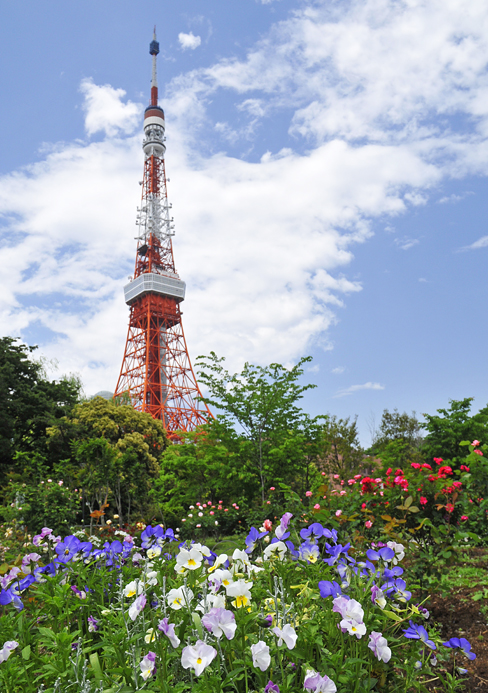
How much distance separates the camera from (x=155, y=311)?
38812 millimetres

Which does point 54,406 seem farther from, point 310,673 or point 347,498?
point 310,673

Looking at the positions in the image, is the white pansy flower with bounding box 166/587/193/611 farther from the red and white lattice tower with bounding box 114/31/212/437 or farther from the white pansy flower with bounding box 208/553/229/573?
the red and white lattice tower with bounding box 114/31/212/437

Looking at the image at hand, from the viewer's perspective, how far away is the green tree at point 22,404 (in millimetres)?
17625

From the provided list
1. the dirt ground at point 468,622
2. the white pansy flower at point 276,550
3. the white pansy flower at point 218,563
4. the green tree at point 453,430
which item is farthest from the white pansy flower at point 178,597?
the green tree at point 453,430

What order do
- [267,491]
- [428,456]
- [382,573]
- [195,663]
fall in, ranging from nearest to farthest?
1. [195,663]
2. [382,573]
3. [267,491]
4. [428,456]

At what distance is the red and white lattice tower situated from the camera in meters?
33.5

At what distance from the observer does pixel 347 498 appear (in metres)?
5.43

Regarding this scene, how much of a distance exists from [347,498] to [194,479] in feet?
26.9

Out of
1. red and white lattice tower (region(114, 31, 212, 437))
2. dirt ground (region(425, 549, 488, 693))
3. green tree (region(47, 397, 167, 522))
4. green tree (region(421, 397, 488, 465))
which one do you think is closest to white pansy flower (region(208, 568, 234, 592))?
dirt ground (region(425, 549, 488, 693))

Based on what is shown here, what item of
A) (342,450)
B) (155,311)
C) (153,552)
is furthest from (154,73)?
(153,552)

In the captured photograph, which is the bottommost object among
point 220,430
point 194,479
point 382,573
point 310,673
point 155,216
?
point 310,673

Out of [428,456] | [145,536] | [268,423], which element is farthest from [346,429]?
[145,536]

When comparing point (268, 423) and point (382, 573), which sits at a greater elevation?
point (268, 423)

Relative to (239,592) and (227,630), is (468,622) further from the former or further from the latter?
(227,630)
